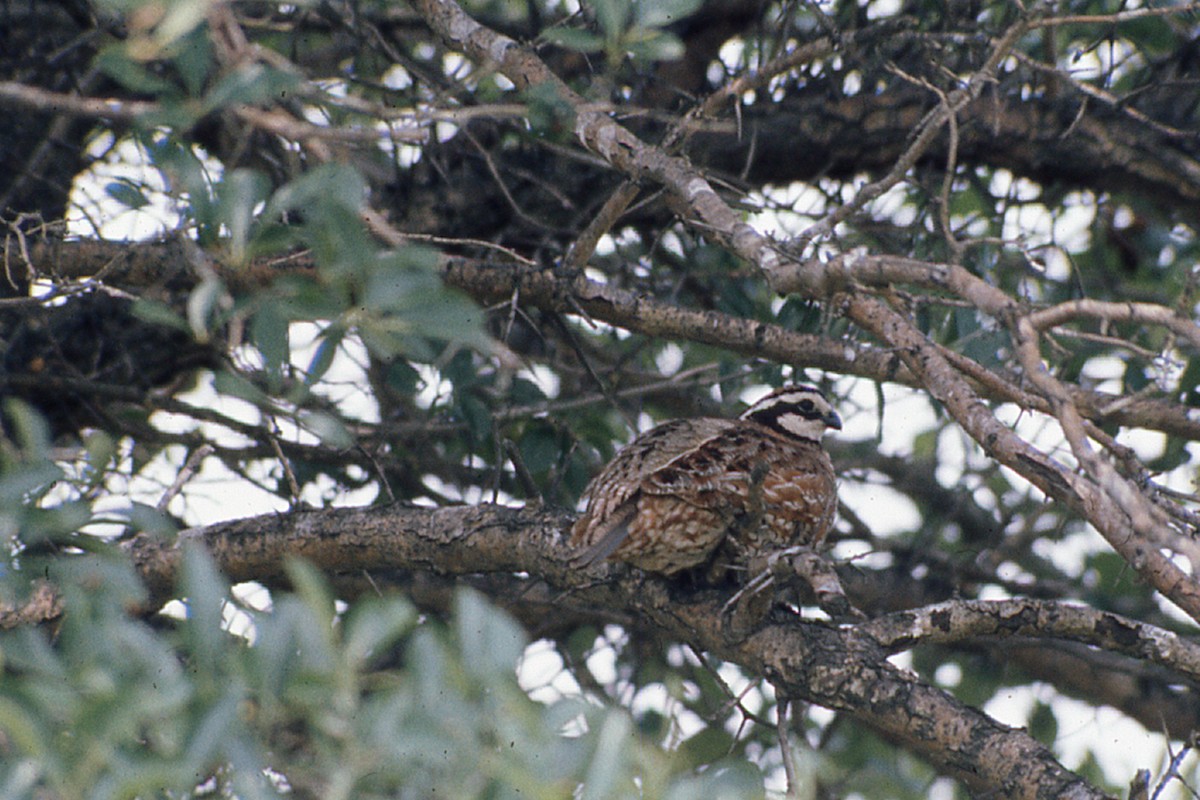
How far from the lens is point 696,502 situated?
3.81m

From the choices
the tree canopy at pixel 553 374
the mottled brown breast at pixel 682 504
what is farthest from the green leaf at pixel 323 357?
the mottled brown breast at pixel 682 504

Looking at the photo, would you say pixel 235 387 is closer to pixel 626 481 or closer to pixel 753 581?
pixel 753 581

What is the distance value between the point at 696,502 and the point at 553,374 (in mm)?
2394

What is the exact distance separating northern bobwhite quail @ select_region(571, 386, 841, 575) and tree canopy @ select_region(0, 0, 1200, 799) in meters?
0.19

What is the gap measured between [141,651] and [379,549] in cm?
242

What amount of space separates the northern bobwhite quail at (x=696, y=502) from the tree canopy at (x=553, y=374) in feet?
0.61

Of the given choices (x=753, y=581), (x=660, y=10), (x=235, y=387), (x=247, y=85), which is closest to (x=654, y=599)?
(x=753, y=581)

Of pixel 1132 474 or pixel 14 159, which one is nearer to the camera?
pixel 1132 474

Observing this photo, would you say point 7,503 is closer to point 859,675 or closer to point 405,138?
point 405,138

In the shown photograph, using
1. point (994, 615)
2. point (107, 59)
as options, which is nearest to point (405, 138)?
point (107, 59)

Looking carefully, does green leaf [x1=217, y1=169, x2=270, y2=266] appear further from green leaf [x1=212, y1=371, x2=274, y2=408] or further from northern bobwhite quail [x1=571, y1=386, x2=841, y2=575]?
northern bobwhite quail [x1=571, y1=386, x2=841, y2=575]

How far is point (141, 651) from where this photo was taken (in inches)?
69.4

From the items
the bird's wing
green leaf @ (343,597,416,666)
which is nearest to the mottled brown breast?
the bird's wing

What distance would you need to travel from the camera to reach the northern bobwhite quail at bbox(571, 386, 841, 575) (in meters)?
3.77
